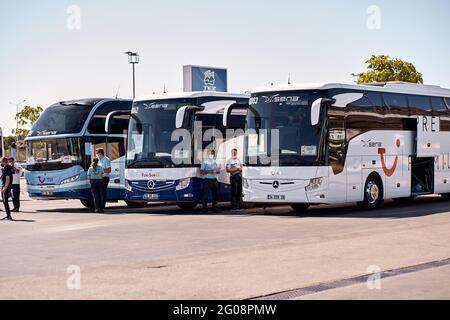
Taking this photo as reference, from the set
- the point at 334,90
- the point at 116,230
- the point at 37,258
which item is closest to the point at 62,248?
the point at 37,258

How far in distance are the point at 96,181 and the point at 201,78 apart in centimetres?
2388

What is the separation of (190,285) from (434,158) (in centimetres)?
1636

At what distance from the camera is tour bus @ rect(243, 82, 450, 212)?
808 inches

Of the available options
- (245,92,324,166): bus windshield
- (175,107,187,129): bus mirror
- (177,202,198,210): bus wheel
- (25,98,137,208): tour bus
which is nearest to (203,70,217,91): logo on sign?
(25,98,137,208): tour bus

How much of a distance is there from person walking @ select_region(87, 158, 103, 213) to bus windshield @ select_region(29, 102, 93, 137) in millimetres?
1696

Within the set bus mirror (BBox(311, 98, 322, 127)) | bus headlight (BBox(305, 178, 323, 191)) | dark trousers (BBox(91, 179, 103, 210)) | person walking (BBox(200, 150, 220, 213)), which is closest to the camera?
bus mirror (BBox(311, 98, 322, 127))

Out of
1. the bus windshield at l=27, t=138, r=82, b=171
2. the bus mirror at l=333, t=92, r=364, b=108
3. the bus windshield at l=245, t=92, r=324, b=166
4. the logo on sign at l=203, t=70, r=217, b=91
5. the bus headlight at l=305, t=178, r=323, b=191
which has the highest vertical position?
the logo on sign at l=203, t=70, r=217, b=91

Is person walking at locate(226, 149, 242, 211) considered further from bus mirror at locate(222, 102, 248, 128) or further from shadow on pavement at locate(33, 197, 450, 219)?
bus mirror at locate(222, 102, 248, 128)

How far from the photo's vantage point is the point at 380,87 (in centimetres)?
2312

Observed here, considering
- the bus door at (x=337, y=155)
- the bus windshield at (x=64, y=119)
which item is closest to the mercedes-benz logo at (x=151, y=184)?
the bus windshield at (x=64, y=119)

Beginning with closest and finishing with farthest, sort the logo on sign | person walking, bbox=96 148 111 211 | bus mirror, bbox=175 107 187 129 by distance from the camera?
bus mirror, bbox=175 107 187 129, person walking, bbox=96 148 111 211, the logo on sign

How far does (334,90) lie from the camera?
20938 millimetres

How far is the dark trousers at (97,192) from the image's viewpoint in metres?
24.4
